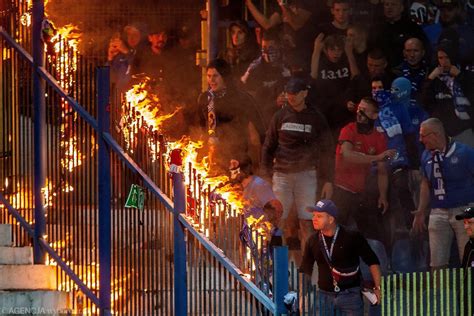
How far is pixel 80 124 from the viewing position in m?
12.4

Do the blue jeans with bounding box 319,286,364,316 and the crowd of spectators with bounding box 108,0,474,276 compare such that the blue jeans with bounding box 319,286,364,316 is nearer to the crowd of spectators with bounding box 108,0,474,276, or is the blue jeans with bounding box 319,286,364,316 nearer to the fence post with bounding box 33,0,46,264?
the crowd of spectators with bounding box 108,0,474,276

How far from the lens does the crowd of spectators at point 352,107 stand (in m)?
14.6

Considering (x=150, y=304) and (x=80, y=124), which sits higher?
(x=80, y=124)

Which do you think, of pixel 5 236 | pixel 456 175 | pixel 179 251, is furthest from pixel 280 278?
pixel 456 175

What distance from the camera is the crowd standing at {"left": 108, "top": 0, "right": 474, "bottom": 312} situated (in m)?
14.6

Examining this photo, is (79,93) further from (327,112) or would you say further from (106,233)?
(327,112)

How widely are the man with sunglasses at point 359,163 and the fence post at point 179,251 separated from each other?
3723mm

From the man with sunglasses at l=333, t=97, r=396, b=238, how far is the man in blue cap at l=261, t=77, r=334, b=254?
186 millimetres

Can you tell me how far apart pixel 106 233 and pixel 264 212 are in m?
2.36

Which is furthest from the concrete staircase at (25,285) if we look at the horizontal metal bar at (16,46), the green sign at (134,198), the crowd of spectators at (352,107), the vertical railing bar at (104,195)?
the crowd of spectators at (352,107)

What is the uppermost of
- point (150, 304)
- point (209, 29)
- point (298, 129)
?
point (209, 29)

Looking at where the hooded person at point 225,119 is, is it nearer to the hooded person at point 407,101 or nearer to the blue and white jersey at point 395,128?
the blue and white jersey at point 395,128

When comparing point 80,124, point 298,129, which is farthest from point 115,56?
point 80,124

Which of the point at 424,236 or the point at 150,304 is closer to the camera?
the point at 150,304
